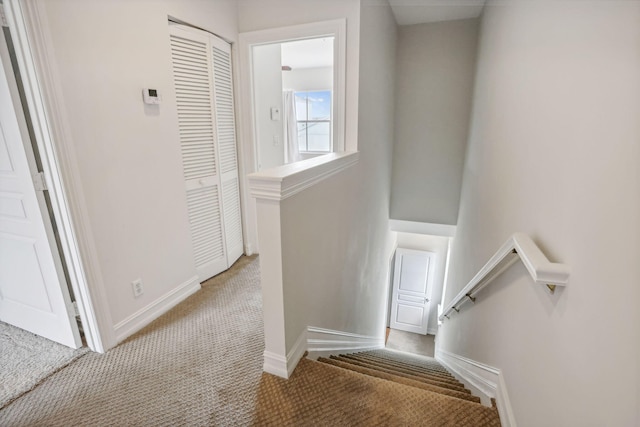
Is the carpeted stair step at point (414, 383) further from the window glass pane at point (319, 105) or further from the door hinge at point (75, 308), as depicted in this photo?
the window glass pane at point (319, 105)

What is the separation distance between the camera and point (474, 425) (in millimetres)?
1323

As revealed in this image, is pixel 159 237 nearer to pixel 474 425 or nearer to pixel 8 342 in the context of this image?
pixel 8 342

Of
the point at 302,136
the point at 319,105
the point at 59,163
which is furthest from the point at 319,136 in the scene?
the point at 59,163

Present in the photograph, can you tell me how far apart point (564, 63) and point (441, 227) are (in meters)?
3.58

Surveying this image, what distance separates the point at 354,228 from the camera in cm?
273

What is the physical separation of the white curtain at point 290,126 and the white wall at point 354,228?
11.4 feet

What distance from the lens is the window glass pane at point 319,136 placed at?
285 inches

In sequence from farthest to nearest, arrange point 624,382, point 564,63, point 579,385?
point 564,63
point 579,385
point 624,382

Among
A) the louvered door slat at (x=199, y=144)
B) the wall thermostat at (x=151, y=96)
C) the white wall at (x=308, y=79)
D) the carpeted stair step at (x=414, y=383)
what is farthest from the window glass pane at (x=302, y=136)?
the carpeted stair step at (x=414, y=383)

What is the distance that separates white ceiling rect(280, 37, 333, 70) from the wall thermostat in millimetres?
2599

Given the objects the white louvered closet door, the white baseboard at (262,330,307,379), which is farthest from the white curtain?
the white baseboard at (262,330,307,379)

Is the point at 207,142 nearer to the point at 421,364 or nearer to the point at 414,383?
the point at 414,383

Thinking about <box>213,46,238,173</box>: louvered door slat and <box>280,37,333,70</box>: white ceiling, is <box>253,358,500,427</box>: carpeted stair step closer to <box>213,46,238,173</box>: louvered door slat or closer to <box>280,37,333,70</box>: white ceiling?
<box>213,46,238,173</box>: louvered door slat

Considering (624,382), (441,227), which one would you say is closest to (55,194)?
(624,382)
